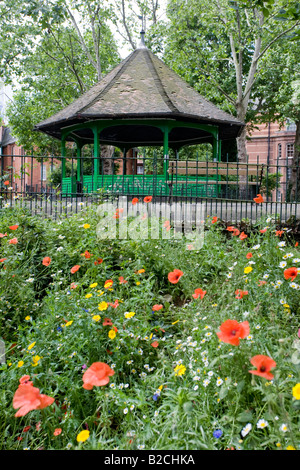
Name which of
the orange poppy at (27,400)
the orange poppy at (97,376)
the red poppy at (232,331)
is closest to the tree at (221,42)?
the red poppy at (232,331)

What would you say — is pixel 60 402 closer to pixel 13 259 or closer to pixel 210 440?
pixel 210 440

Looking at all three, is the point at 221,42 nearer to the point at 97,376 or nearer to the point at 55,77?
the point at 55,77

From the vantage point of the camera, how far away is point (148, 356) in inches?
118

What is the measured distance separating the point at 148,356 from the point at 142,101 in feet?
35.0

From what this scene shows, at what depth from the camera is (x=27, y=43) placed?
56.3 ft

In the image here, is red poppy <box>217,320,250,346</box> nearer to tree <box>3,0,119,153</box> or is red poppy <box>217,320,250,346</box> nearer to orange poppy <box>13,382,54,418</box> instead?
orange poppy <box>13,382,54,418</box>

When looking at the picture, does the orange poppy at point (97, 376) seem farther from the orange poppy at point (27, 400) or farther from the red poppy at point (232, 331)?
the red poppy at point (232, 331)

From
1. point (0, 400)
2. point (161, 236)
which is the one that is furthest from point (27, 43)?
point (0, 400)

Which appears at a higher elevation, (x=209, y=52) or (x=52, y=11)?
(x=209, y=52)

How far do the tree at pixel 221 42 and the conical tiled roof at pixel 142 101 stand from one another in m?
4.27

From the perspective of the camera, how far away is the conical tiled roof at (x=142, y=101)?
11.7 metres

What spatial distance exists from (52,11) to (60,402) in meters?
6.04

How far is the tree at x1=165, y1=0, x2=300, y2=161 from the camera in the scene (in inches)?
667

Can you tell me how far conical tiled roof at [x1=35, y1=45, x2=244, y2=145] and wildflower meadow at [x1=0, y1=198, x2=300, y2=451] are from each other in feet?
25.9
